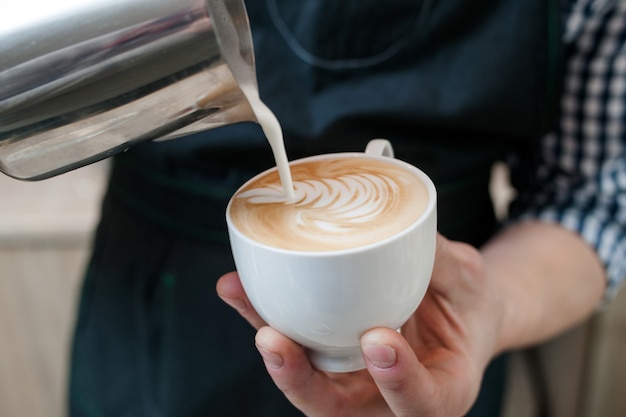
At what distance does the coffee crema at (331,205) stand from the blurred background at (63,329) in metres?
0.52

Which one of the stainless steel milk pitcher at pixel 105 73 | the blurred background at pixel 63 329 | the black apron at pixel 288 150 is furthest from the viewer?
the blurred background at pixel 63 329

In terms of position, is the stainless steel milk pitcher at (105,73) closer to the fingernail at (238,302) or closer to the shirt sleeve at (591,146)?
the fingernail at (238,302)

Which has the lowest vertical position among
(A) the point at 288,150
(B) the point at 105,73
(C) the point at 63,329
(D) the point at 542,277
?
(C) the point at 63,329

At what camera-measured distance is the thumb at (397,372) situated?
0.40 m

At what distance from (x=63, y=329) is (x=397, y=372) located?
1047 mm

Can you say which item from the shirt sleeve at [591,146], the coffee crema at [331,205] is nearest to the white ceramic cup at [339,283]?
the coffee crema at [331,205]

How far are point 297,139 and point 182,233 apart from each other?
164 mm

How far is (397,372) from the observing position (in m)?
0.41

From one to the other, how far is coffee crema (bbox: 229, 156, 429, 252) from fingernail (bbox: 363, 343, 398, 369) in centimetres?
7

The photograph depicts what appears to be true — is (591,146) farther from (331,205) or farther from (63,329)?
(63,329)

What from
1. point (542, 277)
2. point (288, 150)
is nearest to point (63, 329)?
point (288, 150)

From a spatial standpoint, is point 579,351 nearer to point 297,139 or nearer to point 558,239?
point 558,239

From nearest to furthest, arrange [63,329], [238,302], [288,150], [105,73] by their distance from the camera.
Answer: [105,73] → [238,302] → [288,150] → [63,329]

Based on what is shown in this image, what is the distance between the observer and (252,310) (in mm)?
487
